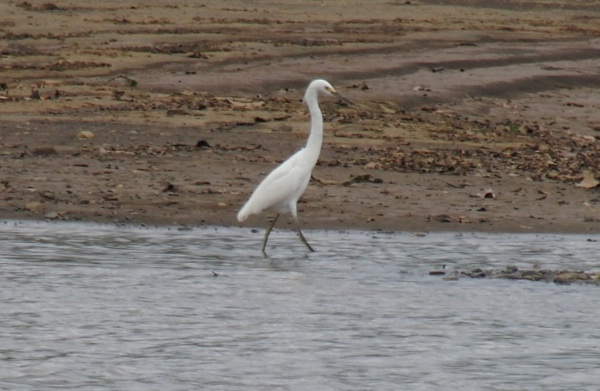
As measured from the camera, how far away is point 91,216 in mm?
11477

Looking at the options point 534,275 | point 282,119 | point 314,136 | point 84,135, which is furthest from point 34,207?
point 282,119

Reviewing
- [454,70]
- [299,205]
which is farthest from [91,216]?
[454,70]

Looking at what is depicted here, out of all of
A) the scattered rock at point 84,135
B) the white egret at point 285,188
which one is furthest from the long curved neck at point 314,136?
the scattered rock at point 84,135

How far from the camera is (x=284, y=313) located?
847 cm

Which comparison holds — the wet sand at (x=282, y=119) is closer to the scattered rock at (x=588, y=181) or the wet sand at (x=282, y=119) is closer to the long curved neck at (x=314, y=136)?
the scattered rock at (x=588, y=181)

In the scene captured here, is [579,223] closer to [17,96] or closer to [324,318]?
[324,318]

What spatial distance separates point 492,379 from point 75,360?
218 cm

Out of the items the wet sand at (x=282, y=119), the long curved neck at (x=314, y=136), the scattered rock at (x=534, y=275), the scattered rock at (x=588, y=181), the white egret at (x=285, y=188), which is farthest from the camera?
the scattered rock at (x=588, y=181)

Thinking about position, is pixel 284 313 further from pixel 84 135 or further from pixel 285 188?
pixel 84 135

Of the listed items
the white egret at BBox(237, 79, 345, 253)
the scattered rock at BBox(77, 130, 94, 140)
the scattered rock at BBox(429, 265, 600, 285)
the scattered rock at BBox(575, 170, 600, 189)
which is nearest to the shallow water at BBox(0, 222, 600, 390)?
the scattered rock at BBox(429, 265, 600, 285)

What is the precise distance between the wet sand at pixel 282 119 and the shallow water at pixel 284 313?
Answer: 0.75 metres

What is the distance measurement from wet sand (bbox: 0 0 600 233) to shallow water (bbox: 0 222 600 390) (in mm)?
749

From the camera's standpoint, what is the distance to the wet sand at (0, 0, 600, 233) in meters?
12.0

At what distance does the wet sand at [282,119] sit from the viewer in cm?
1204
